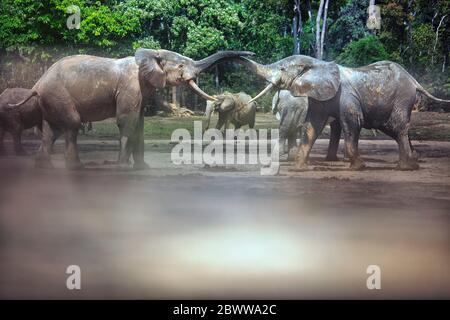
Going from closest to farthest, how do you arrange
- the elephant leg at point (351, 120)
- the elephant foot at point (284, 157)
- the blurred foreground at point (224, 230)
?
the blurred foreground at point (224, 230)
the elephant leg at point (351, 120)
the elephant foot at point (284, 157)

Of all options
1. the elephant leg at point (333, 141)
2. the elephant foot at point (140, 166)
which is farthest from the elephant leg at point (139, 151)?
the elephant leg at point (333, 141)

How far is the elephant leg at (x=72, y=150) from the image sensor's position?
10070 mm

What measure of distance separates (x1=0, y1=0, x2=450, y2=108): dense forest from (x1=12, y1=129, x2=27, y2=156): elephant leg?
0.80 meters

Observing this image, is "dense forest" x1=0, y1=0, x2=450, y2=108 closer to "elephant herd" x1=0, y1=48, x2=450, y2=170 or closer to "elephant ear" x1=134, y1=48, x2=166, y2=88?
"elephant herd" x1=0, y1=48, x2=450, y2=170

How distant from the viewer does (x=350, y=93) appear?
9.98 metres

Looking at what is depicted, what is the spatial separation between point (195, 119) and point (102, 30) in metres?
2.07

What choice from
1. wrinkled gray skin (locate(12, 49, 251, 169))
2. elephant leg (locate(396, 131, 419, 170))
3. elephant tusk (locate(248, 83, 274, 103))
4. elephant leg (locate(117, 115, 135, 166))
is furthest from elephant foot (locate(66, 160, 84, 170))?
elephant leg (locate(396, 131, 419, 170))

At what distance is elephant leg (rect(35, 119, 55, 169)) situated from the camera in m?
10.2

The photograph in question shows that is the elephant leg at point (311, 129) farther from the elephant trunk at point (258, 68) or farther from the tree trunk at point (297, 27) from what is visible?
the tree trunk at point (297, 27)

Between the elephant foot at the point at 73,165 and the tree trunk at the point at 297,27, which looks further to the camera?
the tree trunk at the point at 297,27

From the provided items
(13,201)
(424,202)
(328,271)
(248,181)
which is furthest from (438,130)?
(13,201)

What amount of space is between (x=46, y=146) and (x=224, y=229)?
3363mm

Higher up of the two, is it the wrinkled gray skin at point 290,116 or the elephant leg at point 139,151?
the wrinkled gray skin at point 290,116

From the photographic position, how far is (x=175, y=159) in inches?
441
